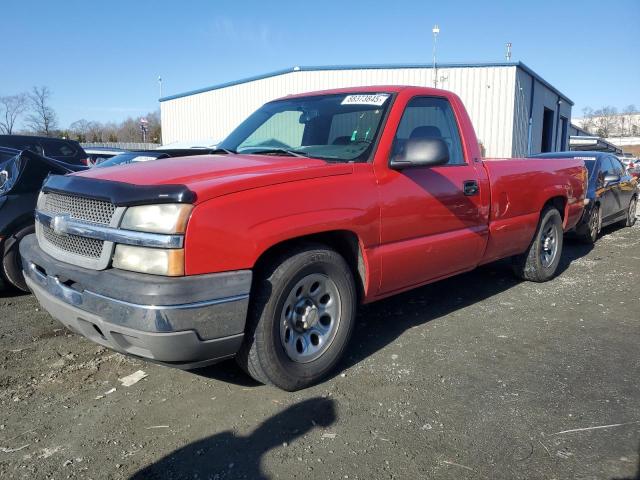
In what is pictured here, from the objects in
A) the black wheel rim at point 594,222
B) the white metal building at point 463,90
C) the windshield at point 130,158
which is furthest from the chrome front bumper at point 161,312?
the white metal building at point 463,90

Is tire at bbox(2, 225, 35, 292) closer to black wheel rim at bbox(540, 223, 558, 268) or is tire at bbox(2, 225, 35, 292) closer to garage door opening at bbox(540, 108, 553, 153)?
black wheel rim at bbox(540, 223, 558, 268)

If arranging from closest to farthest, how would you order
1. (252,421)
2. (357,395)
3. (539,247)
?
(252,421)
(357,395)
(539,247)

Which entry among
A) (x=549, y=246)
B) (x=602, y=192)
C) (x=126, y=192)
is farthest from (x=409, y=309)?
(x=602, y=192)

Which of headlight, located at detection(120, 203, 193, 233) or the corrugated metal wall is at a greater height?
the corrugated metal wall

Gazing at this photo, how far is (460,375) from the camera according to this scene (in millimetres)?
3586

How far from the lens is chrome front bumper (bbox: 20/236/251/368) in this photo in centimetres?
260

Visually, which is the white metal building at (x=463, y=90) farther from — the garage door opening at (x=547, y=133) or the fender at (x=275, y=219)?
the fender at (x=275, y=219)

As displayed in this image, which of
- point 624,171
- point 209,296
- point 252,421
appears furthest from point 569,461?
point 624,171

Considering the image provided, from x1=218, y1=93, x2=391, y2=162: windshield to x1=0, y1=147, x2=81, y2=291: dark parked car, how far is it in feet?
7.46

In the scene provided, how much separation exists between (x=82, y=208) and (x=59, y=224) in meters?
0.19

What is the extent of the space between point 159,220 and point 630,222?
1111 centimetres

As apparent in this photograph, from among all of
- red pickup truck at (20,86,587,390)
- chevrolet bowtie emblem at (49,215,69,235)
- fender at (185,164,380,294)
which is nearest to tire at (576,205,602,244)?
red pickup truck at (20,86,587,390)

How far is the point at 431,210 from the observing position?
3.96 m

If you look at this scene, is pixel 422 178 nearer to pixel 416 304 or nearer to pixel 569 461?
pixel 416 304
